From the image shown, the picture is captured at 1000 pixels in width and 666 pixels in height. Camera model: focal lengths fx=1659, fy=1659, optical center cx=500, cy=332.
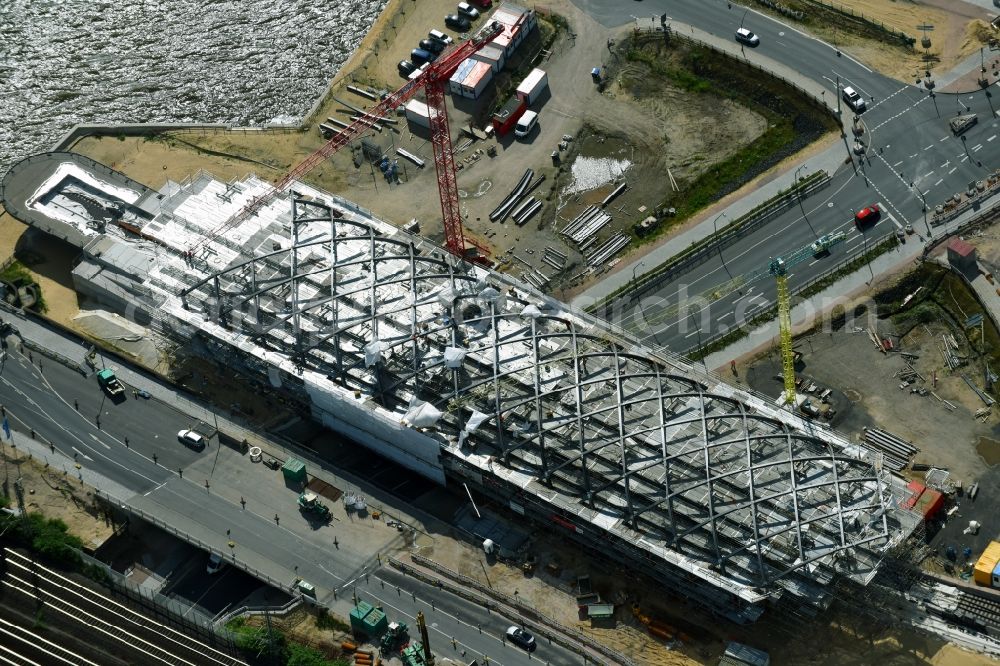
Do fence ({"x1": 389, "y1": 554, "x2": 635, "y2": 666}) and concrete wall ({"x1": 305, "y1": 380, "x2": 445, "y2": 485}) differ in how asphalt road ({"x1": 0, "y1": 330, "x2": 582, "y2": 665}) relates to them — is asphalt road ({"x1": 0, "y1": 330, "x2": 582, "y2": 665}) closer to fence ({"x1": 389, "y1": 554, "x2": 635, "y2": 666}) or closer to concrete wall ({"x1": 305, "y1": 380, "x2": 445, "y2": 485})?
fence ({"x1": 389, "y1": 554, "x2": 635, "y2": 666})

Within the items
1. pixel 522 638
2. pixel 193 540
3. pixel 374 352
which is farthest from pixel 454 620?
pixel 374 352

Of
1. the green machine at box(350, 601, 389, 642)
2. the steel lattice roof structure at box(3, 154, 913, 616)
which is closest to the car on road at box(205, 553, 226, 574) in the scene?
the green machine at box(350, 601, 389, 642)

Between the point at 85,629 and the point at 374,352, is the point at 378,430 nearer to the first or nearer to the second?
the point at 374,352

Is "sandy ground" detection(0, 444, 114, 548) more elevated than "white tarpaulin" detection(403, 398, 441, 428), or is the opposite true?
"white tarpaulin" detection(403, 398, 441, 428)

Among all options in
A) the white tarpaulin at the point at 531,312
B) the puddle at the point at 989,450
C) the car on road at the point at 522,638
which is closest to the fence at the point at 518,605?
the car on road at the point at 522,638

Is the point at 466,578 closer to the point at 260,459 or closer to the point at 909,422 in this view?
the point at 260,459

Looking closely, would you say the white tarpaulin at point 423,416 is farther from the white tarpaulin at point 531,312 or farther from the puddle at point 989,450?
the puddle at point 989,450
